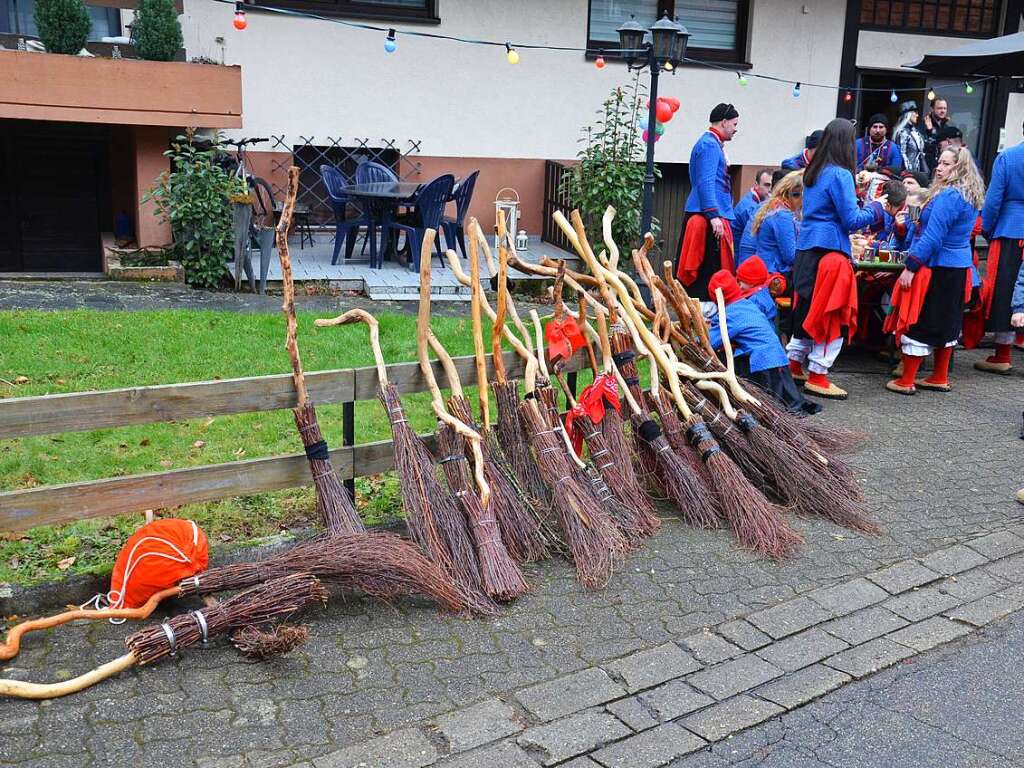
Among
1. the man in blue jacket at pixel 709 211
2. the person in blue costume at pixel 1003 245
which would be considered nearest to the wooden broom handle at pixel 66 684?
the man in blue jacket at pixel 709 211

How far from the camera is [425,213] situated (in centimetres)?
1033

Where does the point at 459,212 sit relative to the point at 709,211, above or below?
below

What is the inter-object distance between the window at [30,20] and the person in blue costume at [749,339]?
7691 mm

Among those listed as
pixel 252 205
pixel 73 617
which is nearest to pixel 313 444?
pixel 73 617

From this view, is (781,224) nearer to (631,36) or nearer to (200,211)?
(631,36)

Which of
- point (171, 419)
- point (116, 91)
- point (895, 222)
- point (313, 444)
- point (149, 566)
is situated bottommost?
point (149, 566)

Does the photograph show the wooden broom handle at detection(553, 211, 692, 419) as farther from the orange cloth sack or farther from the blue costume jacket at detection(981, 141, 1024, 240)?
the blue costume jacket at detection(981, 141, 1024, 240)

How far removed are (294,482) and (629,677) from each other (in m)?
1.67

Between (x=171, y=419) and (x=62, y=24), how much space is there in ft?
22.2

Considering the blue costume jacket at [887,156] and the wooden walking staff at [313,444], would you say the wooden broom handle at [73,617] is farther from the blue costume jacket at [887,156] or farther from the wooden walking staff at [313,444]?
the blue costume jacket at [887,156]

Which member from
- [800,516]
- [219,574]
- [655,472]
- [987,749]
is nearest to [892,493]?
[800,516]

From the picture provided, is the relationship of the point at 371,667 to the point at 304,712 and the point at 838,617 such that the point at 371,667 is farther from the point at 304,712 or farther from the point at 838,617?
the point at 838,617

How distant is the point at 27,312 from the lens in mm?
7828

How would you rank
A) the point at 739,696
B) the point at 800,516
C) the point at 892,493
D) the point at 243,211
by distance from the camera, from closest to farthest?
the point at 739,696, the point at 800,516, the point at 892,493, the point at 243,211
